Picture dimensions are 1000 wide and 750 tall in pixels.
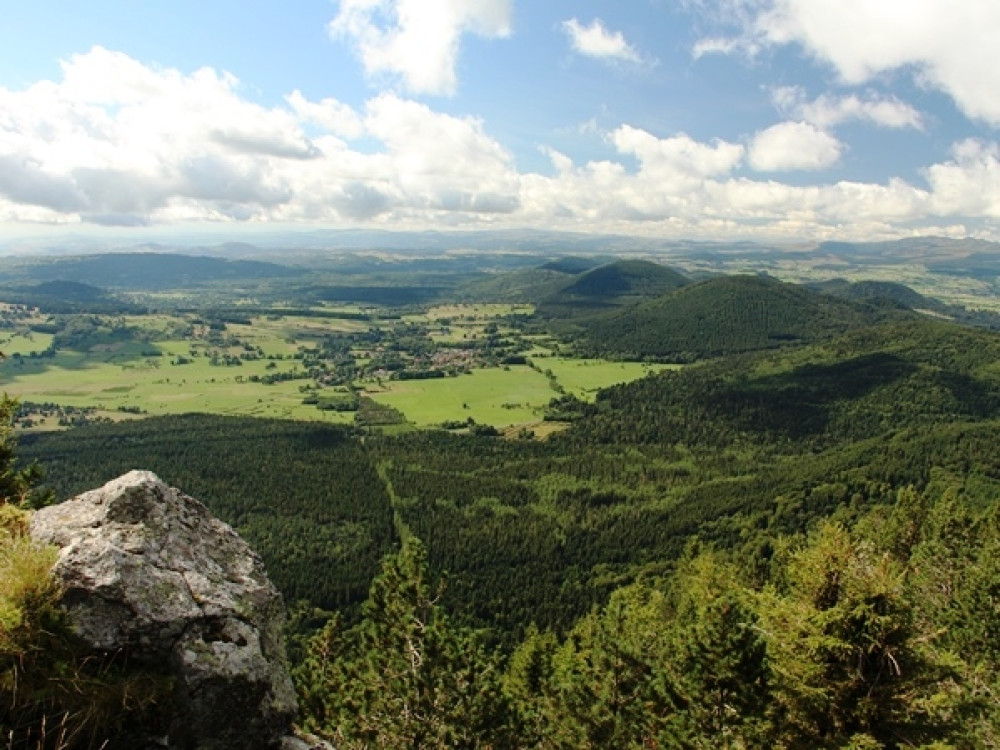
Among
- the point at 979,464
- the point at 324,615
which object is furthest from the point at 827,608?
the point at 979,464

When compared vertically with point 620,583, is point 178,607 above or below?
above

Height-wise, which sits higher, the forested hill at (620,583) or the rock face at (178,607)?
the rock face at (178,607)

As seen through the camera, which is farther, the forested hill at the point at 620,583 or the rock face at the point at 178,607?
the forested hill at the point at 620,583

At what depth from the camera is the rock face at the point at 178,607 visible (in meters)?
10.6

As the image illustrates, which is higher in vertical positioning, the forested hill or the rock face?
the rock face

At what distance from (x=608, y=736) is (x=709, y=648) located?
9.46 meters

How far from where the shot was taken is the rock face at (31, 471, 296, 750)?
10.6 m

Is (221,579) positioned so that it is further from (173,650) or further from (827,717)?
(827,717)

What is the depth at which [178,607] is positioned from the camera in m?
11.4

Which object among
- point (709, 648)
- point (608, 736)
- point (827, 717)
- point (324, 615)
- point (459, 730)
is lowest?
point (324, 615)

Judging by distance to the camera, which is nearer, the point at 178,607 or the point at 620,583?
the point at 178,607

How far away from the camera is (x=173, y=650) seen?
11.0 m

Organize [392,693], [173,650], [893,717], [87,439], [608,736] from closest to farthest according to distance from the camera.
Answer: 1. [173,650]
2. [893,717]
3. [392,693]
4. [608,736]
5. [87,439]

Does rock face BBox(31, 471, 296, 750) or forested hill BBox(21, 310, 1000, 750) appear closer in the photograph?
rock face BBox(31, 471, 296, 750)
